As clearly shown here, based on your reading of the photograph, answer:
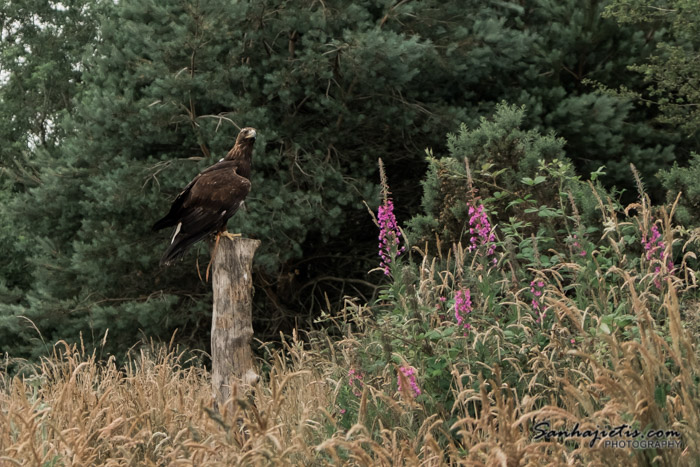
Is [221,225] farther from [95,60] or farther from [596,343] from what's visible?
[95,60]

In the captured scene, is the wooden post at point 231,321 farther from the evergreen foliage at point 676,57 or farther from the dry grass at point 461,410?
the evergreen foliage at point 676,57

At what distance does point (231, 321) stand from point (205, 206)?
1.10m

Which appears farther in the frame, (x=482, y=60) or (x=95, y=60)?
(x=95, y=60)

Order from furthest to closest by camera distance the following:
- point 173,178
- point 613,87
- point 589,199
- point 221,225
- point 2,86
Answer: point 2,86, point 613,87, point 173,178, point 589,199, point 221,225

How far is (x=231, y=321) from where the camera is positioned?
4.92 metres

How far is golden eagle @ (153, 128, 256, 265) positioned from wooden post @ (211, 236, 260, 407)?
23.8 inches

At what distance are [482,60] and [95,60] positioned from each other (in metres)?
5.16

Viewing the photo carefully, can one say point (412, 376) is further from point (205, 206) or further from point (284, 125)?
point (284, 125)

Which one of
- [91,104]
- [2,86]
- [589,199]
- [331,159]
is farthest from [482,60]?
[2,86]

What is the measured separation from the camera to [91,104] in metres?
9.64

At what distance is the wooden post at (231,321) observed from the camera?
4.89 meters

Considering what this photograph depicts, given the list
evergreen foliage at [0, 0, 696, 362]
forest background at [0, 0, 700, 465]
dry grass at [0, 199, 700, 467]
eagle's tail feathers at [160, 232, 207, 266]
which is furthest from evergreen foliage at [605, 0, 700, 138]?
eagle's tail feathers at [160, 232, 207, 266]

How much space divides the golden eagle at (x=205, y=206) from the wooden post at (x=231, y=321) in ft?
1.98

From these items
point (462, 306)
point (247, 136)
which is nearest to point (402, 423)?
point (462, 306)
